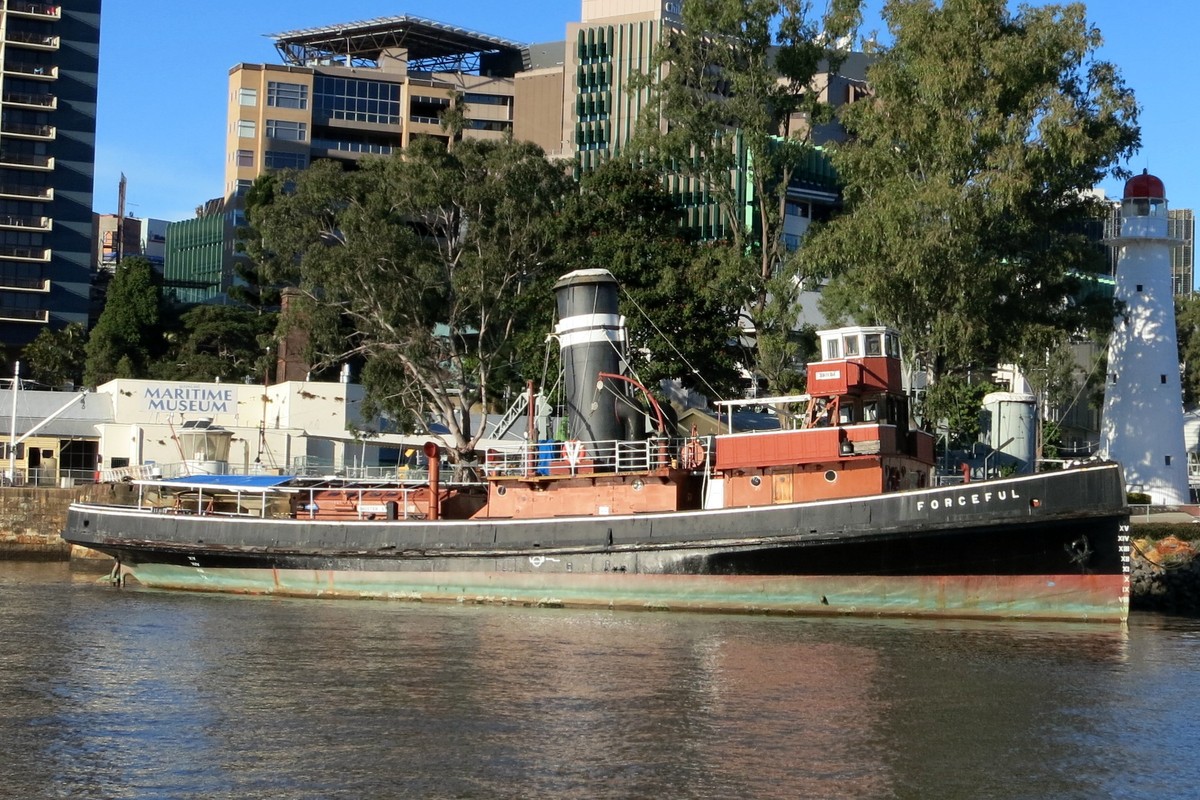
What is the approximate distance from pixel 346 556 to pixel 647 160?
20.5 m

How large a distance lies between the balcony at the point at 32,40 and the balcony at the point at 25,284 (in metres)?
16.4

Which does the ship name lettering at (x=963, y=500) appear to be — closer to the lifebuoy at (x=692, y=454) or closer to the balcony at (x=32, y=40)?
the lifebuoy at (x=692, y=454)

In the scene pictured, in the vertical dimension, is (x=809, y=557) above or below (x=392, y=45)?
below

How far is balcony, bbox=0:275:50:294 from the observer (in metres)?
103

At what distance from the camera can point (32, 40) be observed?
104 meters

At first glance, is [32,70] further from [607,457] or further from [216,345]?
[607,457]

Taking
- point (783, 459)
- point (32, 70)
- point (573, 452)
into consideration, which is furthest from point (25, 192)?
point (783, 459)

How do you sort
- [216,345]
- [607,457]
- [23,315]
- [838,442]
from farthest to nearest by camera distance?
[23,315]
[216,345]
[607,457]
[838,442]

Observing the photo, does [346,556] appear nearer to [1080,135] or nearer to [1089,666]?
[1089,666]

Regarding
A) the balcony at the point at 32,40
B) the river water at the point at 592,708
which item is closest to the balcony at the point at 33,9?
the balcony at the point at 32,40

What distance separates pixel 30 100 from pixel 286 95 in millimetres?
20233

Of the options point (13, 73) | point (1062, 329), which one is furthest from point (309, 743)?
point (13, 73)

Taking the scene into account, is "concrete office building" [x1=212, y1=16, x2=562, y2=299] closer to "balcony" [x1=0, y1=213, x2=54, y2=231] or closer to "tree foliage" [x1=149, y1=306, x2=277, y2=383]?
"balcony" [x1=0, y1=213, x2=54, y2=231]

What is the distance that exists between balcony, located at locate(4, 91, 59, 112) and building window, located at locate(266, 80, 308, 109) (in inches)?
693
